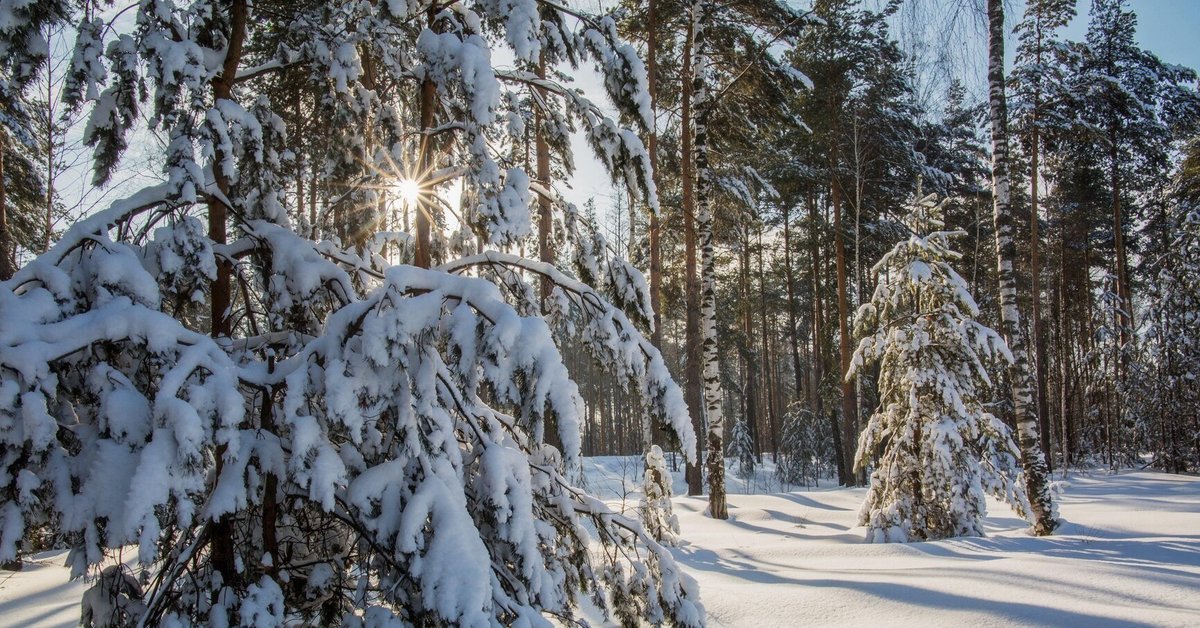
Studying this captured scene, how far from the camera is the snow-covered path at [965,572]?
3875 mm

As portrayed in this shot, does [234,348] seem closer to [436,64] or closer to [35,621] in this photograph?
[436,64]

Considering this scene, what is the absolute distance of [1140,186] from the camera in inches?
775

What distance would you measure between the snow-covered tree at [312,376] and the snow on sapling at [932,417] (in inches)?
252

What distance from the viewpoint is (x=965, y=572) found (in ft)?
16.2

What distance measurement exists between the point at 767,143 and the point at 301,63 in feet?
47.6

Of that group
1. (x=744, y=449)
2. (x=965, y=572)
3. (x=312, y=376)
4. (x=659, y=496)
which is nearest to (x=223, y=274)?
(x=312, y=376)

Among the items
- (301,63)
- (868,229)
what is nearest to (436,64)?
(301,63)

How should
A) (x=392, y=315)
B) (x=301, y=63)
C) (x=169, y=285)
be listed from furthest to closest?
1. (x=301, y=63)
2. (x=169, y=285)
3. (x=392, y=315)

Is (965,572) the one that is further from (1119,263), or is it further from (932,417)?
(1119,263)

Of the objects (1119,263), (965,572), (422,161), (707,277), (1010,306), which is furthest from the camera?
(1119,263)

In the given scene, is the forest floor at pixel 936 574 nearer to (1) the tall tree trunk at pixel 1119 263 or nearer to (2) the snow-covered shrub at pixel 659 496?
(2) the snow-covered shrub at pixel 659 496

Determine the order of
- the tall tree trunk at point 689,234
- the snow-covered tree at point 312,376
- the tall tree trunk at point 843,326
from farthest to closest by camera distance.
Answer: the tall tree trunk at point 843,326 → the tall tree trunk at point 689,234 → the snow-covered tree at point 312,376

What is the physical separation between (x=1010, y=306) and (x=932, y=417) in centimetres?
180

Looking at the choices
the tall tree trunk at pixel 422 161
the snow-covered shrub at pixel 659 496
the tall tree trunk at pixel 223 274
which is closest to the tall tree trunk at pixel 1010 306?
the snow-covered shrub at pixel 659 496
